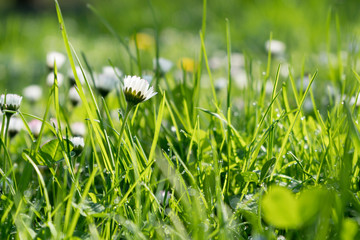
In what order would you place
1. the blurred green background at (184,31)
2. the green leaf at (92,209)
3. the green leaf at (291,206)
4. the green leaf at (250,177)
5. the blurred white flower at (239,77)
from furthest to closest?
the blurred green background at (184,31), the blurred white flower at (239,77), the green leaf at (250,177), the green leaf at (92,209), the green leaf at (291,206)

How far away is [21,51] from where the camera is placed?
3.31 m

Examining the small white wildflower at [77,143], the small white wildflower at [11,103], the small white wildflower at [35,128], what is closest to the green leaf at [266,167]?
the small white wildflower at [77,143]

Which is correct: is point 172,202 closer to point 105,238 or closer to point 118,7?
point 105,238

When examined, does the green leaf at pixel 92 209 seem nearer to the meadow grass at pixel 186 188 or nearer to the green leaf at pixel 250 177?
the meadow grass at pixel 186 188

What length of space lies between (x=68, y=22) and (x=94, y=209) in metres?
4.88

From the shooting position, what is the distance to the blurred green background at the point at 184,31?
9.21ft

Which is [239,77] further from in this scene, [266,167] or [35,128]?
[266,167]

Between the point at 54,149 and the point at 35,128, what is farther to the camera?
the point at 35,128

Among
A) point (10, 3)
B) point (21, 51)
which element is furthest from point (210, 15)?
point (10, 3)

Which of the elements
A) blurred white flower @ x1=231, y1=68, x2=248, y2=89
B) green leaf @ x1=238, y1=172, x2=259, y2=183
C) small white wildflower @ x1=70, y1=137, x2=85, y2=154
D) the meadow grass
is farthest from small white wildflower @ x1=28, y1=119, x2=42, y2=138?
blurred white flower @ x1=231, y1=68, x2=248, y2=89

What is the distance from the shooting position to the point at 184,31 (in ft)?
14.9

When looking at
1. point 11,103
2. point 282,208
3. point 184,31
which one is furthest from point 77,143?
point 184,31

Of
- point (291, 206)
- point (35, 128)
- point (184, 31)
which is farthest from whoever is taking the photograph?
point (184, 31)

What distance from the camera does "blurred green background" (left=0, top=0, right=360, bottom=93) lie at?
2.81m
